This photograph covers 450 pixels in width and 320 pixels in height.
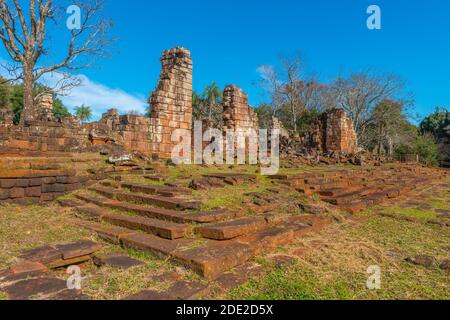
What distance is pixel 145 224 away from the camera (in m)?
4.30

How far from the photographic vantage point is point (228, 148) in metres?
13.4

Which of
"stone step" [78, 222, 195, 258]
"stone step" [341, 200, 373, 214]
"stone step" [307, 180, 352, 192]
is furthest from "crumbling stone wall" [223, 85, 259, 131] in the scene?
"stone step" [78, 222, 195, 258]

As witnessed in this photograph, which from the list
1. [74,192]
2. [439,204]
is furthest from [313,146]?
[74,192]

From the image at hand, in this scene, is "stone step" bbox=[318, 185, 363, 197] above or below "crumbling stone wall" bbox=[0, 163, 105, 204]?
below

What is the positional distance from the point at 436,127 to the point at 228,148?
112 feet

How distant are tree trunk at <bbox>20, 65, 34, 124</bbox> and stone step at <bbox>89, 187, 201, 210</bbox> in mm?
10265

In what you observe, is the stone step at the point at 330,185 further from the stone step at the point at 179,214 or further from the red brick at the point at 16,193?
the red brick at the point at 16,193

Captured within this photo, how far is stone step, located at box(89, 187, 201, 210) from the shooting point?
4.86 meters

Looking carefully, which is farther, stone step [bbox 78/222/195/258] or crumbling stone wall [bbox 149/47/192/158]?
crumbling stone wall [bbox 149/47/192/158]

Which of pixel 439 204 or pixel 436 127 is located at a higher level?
pixel 436 127

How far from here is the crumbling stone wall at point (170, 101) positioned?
1045 centimetres

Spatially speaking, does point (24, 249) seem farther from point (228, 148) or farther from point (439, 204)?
point (228, 148)

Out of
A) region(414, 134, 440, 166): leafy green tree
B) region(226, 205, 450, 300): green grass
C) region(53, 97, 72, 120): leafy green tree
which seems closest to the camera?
region(226, 205, 450, 300): green grass

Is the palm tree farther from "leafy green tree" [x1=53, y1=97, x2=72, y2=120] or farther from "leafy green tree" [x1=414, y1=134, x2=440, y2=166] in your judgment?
"leafy green tree" [x1=414, y1=134, x2=440, y2=166]
